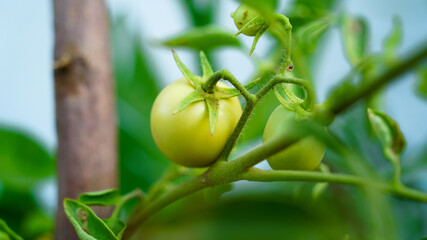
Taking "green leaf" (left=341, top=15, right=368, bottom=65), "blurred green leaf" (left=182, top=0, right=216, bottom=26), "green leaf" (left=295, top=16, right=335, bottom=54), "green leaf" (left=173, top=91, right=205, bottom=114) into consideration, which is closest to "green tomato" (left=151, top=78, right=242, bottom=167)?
"green leaf" (left=173, top=91, right=205, bottom=114)

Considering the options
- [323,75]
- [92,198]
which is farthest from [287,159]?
[323,75]

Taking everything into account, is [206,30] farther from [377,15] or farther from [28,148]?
[377,15]

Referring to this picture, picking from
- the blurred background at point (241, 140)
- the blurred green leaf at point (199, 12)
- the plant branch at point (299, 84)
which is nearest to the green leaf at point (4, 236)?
the blurred background at point (241, 140)

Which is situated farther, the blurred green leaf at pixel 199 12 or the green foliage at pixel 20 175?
the blurred green leaf at pixel 199 12

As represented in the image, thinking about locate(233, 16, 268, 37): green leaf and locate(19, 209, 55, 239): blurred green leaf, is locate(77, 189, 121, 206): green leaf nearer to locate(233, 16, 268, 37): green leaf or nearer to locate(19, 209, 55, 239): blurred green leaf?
locate(233, 16, 268, 37): green leaf

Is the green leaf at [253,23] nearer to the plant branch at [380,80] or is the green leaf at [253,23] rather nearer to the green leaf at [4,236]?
the plant branch at [380,80]

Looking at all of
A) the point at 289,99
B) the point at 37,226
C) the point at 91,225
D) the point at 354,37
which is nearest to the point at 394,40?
the point at 354,37
